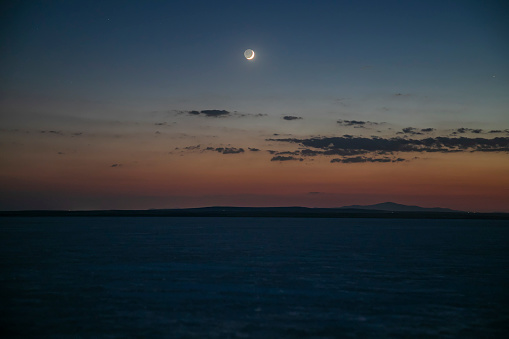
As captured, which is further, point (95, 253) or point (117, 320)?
point (95, 253)

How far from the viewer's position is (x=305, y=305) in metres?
21.5

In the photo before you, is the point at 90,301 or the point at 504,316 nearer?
the point at 504,316

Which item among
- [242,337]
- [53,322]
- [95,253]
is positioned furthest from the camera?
[95,253]

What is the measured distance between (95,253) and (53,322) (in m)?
25.9

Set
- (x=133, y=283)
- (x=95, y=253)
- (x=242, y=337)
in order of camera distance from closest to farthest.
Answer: (x=242, y=337), (x=133, y=283), (x=95, y=253)

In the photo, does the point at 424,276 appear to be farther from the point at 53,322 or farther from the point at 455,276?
Result: the point at 53,322

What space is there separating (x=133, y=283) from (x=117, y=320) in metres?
8.34

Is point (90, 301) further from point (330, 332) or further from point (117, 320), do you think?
point (330, 332)

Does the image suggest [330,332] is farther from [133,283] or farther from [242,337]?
[133,283]

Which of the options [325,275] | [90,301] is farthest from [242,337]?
[325,275]

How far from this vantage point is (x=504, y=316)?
19938mm

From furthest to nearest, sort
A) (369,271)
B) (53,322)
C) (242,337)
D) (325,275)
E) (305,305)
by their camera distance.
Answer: (369,271) < (325,275) < (305,305) < (53,322) < (242,337)

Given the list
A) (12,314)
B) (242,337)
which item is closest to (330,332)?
(242,337)

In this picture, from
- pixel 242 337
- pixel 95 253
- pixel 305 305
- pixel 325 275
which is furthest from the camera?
pixel 95 253
